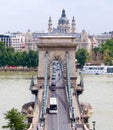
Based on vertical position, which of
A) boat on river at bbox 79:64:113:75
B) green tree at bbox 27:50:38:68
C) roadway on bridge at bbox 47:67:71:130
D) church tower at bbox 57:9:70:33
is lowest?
roadway on bridge at bbox 47:67:71:130

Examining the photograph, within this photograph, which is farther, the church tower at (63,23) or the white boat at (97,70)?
the church tower at (63,23)

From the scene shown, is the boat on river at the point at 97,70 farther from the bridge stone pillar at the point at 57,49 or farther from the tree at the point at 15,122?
the tree at the point at 15,122

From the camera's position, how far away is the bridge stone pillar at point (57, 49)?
136 ft

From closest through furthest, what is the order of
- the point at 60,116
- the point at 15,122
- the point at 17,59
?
the point at 15,122
the point at 60,116
the point at 17,59

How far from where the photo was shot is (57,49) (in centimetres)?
4197

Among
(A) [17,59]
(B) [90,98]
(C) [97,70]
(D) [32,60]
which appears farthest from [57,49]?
(A) [17,59]

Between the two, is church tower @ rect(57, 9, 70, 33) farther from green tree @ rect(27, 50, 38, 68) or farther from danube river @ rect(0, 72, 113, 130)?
danube river @ rect(0, 72, 113, 130)

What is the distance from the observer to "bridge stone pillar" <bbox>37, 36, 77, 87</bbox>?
136 feet

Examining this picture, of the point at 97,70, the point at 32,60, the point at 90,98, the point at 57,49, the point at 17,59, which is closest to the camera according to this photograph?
the point at 57,49

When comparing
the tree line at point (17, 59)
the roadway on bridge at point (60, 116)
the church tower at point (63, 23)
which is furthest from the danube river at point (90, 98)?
the church tower at point (63, 23)

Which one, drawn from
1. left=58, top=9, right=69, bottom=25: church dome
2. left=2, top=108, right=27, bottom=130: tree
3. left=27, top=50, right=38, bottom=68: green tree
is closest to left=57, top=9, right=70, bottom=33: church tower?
left=58, top=9, right=69, bottom=25: church dome

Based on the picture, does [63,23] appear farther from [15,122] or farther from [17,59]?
[15,122]

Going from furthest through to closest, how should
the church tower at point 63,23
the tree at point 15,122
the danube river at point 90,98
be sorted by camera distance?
the church tower at point 63,23
the danube river at point 90,98
the tree at point 15,122

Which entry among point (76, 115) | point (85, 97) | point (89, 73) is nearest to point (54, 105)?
point (76, 115)
